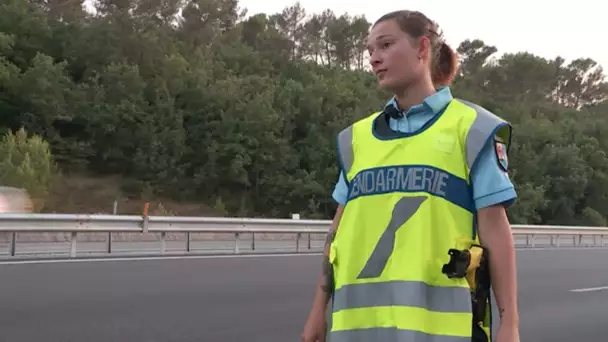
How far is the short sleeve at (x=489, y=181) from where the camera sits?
2.26 m

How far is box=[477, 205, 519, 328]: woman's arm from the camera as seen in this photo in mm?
2289

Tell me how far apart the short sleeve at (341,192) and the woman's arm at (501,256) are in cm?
44

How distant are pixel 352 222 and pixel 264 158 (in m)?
50.2

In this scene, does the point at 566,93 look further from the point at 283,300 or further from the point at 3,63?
the point at 283,300

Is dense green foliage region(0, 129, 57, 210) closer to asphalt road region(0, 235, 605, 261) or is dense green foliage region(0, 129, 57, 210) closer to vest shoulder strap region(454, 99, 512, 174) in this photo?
asphalt road region(0, 235, 605, 261)

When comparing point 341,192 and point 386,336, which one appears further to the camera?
point 341,192

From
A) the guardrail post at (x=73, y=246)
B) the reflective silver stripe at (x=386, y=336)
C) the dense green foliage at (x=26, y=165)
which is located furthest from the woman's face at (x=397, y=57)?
the dense green foliage at (x=26, y=165)

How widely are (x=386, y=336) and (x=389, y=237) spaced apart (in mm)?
273

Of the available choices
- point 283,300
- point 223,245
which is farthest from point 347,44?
point 283,300

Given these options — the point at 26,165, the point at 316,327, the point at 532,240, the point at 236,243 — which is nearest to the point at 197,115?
the point at 26,165

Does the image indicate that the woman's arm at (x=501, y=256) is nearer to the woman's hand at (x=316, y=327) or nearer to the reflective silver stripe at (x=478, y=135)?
the reflective silver stripe at (x=478, y=135)

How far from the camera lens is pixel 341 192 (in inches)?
101

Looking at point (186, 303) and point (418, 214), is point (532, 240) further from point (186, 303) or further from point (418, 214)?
point (418, 214)

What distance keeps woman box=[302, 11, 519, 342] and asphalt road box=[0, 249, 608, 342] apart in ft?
16.0
